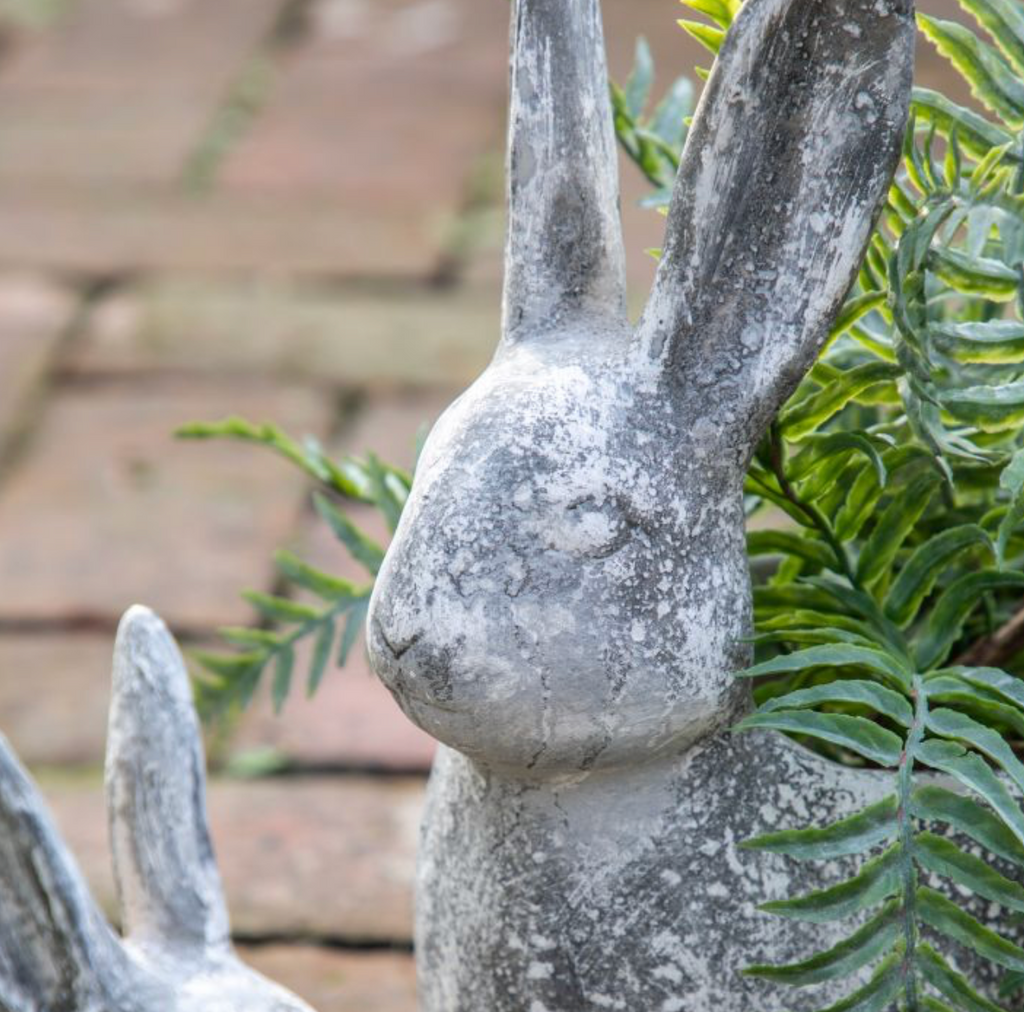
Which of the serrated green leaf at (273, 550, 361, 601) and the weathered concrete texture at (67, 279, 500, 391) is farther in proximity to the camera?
the weathered concrete texture at (67, 279, 500, 391)

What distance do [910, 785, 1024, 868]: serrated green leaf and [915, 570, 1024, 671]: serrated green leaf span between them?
0.10m

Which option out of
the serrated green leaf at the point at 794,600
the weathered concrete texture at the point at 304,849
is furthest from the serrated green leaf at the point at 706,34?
the weathered concrete texture at the point at 304,849

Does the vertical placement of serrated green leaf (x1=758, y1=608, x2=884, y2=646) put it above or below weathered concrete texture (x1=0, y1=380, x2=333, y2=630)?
above

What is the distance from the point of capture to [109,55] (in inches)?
123

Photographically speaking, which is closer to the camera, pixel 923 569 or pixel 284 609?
pixel 923 569

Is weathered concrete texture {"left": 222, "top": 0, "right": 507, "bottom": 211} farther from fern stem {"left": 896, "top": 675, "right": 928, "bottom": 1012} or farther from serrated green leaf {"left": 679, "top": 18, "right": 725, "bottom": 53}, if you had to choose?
fern stem {"left": 896, "top": 675, "right": 928, "bottom": 1012}

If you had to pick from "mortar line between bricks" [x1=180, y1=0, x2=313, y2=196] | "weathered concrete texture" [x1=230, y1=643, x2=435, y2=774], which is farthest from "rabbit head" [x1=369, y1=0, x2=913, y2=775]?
"mortar line between bricks" [x1=180, y1=0, x2=313, y2=196]

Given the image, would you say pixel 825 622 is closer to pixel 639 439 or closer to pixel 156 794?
pixel 639 439

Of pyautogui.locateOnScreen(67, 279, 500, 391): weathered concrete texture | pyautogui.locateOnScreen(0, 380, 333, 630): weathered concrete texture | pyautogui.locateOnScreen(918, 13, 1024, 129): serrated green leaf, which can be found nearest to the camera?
pyautogui.locateOnScreen(918, 13, 1024, 129): serrated green leaf

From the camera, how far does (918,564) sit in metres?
0.70

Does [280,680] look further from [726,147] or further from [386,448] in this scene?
[386,448]

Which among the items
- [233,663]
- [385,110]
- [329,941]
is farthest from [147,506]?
[385,110]

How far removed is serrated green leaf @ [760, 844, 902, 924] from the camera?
1.95 ft

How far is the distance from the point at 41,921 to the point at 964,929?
33 centimetres
